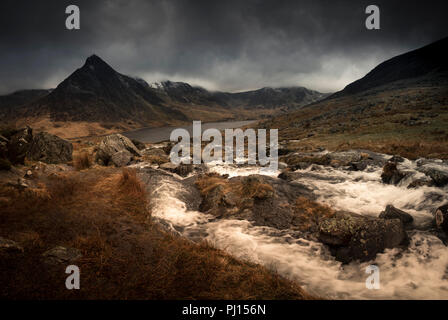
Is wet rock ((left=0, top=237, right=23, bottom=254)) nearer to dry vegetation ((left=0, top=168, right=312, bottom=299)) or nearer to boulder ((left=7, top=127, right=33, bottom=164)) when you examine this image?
dry vegetation ((left=0, top=168, right=312, bottom=299))

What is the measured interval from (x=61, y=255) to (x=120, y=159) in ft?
43.1

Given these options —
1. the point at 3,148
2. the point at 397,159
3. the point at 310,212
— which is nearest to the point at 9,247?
the point at 3,148

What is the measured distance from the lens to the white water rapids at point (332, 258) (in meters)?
4.53

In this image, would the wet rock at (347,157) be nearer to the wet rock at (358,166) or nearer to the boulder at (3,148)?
the wet rock at (358,166)

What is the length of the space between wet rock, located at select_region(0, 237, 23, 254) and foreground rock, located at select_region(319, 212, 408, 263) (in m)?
7.58

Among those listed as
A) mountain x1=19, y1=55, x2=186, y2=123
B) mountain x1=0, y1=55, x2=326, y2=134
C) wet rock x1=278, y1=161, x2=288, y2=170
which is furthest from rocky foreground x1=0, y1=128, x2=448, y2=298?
mountain x1=19, y1=55, x2=186, y2=123

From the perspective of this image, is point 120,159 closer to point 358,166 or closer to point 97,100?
point 358,166

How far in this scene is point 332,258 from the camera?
224 inches

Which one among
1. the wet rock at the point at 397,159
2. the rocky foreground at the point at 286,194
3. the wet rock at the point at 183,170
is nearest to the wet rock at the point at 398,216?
the rocky foreground at the point at 286,194

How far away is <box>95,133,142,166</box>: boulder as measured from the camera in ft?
51.3

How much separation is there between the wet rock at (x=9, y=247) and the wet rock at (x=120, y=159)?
39.5 ft

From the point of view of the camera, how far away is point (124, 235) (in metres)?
5.32

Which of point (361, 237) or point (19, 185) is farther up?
point (19, 185)
